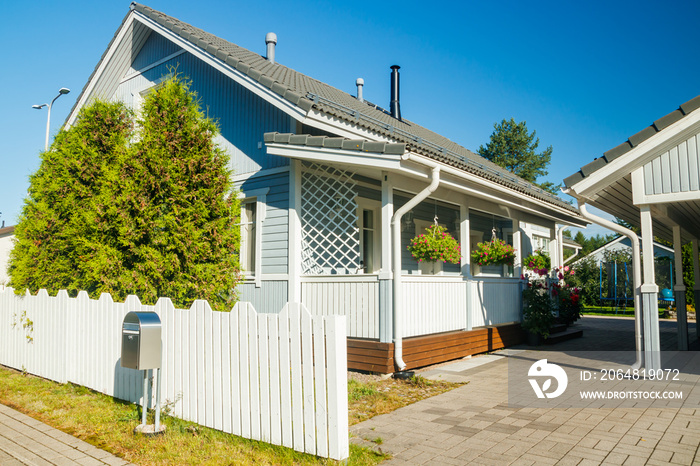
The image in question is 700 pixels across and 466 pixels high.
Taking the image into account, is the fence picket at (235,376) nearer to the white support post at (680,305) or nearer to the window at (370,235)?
the window at (370,235)

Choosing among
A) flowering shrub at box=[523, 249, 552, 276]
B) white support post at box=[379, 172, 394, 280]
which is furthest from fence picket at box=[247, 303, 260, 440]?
flowering shrub at box=[523, 249, 552, 276]

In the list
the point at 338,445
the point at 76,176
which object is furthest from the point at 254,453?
the point at 76,176

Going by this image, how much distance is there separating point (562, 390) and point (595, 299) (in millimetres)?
22020

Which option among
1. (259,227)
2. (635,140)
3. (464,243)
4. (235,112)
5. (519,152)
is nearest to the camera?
(635,140)

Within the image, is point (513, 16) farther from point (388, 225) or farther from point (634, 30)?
point (388, 225)

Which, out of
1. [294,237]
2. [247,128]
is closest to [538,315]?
[294,237]

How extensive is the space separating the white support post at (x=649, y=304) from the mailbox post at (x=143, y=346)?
6.27 meters

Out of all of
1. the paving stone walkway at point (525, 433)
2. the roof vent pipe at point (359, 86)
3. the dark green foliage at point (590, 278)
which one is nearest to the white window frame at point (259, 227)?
the paving stone walkway at point (525, 433)

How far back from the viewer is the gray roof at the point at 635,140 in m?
6.53

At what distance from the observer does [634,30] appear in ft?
52.7

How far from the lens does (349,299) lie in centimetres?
777

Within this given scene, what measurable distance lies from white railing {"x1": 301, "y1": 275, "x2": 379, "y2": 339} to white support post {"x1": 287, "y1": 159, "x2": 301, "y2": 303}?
0.16 metres

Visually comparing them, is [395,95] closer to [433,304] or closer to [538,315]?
[538,315]

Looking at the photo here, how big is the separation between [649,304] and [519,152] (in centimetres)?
Answer: 3959
